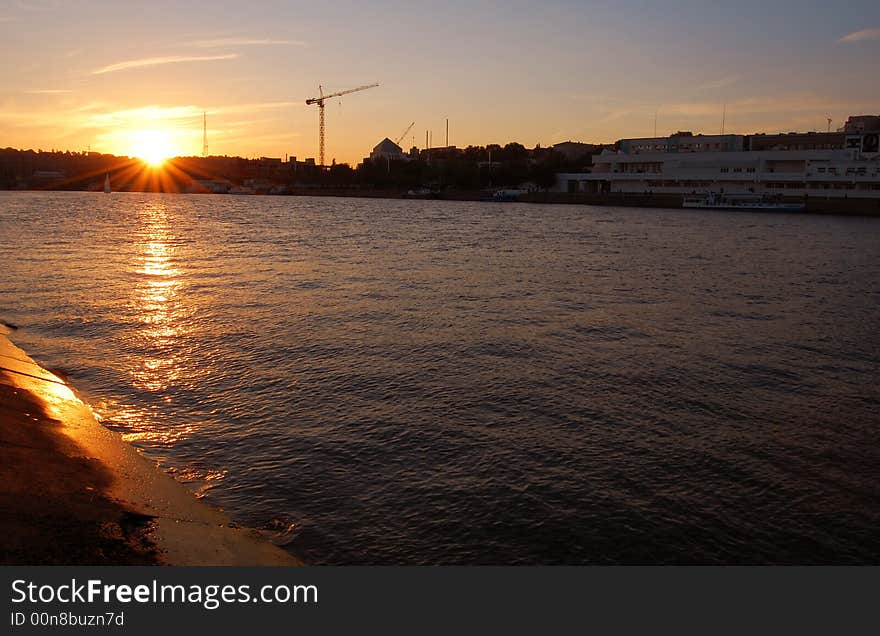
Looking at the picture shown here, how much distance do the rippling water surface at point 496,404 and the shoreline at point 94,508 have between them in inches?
25.1

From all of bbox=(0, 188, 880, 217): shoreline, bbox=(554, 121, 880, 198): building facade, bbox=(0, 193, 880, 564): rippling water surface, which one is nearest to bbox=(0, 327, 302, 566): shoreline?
bbox=(0, 193, 880, 564): rippling water surface

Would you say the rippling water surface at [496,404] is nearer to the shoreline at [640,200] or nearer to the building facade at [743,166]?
the shoreline at [640,200]

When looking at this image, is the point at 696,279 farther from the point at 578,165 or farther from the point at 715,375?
the point at 578,165

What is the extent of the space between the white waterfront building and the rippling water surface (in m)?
79.1

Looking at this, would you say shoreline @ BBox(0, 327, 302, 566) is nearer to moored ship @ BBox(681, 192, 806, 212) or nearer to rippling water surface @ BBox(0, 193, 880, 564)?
rippling water surface @ BBox(0, 193, 880, 564)

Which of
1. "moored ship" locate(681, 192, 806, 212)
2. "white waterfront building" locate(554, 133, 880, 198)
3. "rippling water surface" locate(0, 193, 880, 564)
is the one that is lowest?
"rippling water surface" locate(0, 193, 880, 564)

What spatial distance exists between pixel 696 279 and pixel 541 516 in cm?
2945

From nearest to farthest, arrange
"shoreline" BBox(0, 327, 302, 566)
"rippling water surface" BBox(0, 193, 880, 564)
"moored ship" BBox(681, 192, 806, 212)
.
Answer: "shoreline" BBox(0, 327, 302, 566), "rippling water surface" BBox(0, 193, 880, 564), "moored ship" BBox(681, 192, 806, 212)

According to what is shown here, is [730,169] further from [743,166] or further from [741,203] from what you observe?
[741,203]

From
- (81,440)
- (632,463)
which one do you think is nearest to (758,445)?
(632,463)

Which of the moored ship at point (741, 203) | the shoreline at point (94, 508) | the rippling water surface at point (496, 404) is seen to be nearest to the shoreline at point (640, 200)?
the moored ship at point (741, 203)

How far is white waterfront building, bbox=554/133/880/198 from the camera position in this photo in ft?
341

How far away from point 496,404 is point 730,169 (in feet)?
379

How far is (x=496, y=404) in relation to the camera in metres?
15.2
